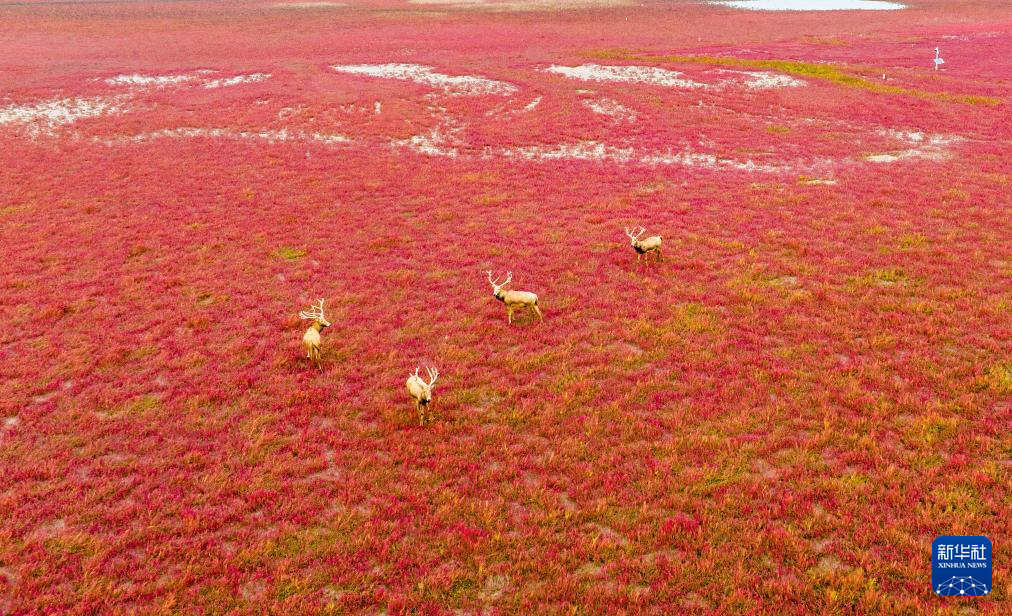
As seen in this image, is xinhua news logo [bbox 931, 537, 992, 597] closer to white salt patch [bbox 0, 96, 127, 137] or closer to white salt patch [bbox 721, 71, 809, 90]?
white salt patch [bbox 721, 71, 809, 90]

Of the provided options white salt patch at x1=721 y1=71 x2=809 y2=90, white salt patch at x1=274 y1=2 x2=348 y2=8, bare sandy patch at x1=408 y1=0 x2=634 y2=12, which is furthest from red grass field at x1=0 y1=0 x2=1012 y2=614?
white salt patch at x1=274 y1=2 x2=348 y2=8

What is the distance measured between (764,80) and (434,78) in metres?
26.4

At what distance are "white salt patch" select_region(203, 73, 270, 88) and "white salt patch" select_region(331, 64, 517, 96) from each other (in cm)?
652

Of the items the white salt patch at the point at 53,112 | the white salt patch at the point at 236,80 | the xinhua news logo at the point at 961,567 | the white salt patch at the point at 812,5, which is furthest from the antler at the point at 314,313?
the white salt patch at the point at 812,5

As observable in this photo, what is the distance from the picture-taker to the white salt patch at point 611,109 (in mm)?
37984

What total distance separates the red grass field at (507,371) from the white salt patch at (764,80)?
1242 centimetres

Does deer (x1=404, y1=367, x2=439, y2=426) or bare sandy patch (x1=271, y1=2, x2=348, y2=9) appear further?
bare sandy patch (x1=271, y1=2, x2=348, y2=9)

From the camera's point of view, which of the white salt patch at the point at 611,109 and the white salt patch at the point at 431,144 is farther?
the white salt patch at the point at 611,109

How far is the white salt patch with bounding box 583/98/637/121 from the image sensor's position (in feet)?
125

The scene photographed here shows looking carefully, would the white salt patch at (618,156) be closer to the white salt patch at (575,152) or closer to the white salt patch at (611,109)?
the white salt patch at (575,152)

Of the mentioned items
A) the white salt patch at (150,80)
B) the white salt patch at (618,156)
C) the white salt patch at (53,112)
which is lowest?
the white salt patch at (618,156)

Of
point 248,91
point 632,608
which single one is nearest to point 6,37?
point 248,91

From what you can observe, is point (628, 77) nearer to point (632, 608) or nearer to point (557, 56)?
point (557, 56)

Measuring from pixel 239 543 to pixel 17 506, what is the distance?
3787 millimetres
